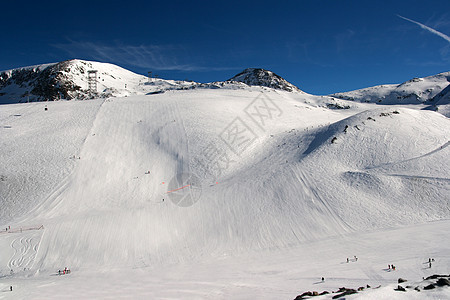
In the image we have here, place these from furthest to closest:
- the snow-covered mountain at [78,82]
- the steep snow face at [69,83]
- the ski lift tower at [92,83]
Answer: the snow-covered mountain at [78,82], the steep snow face at [69,83], the ski lift tower at [92,83]

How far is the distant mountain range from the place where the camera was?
121m

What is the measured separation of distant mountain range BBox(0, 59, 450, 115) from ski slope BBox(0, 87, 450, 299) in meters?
71.5

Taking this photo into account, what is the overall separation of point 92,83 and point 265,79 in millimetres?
99529

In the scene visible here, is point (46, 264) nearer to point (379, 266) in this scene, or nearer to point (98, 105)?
point (379, 266)

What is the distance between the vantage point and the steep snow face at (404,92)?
118338 millimetres

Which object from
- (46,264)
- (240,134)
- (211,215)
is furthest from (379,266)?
(240,134)

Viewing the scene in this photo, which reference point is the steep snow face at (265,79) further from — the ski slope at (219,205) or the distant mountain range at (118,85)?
the ski slope at (219,205)

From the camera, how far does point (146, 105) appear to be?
5756 centimetres

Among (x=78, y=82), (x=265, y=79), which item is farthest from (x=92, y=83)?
(x=265, y=79)

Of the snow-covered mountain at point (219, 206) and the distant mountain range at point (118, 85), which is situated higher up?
the distant mountain range at point (118, 85)

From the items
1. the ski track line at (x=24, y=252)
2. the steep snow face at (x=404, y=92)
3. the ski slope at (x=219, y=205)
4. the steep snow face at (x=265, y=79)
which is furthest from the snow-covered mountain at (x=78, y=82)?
the ski track line at (x=24, y=252)

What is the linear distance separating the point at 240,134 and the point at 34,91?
147m

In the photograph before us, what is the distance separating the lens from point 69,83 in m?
139

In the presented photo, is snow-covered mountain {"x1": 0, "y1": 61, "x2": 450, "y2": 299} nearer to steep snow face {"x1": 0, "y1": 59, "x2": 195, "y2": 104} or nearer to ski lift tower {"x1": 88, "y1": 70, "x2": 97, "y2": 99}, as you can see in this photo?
ski lift tower {"x1": 88, "y1": 70, "x2": 97, "y2": 99}
